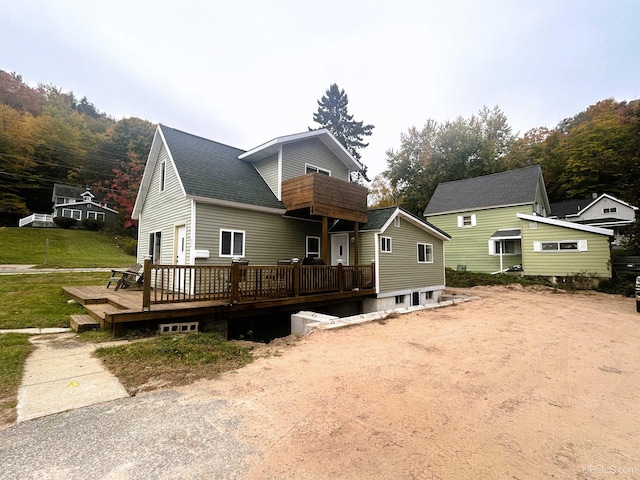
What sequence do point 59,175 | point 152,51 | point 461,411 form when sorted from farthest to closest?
1. point 59,175
2. point 152,51
3. point 461,411

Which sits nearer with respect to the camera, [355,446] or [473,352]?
[355,446]

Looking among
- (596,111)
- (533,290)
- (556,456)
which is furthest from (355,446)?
(596,111)

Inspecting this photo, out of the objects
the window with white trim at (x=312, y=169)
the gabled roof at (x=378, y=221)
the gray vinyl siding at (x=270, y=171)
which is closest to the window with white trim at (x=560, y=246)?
the gabled roof at (x=378, y=221)

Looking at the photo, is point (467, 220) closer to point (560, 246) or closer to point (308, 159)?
point (560, 246)

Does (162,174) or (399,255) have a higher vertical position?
(162,174)

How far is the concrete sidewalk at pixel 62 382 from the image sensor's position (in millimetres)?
3217

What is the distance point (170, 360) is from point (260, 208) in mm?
6622

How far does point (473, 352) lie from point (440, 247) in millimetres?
11292

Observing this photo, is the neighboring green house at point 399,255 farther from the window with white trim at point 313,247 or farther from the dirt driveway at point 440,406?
the dirt driveway at point 440,406

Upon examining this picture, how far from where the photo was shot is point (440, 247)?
16.2m

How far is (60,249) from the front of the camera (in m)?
24.0

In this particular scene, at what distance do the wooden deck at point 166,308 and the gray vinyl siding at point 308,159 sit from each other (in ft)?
18.5

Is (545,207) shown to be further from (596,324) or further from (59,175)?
(59,175)

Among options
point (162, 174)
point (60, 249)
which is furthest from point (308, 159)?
point (60, 249)
